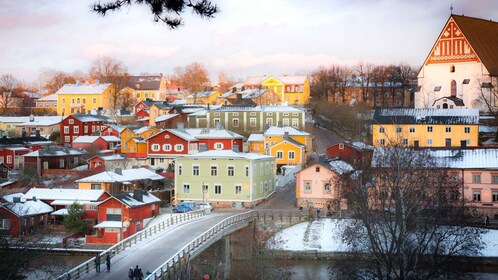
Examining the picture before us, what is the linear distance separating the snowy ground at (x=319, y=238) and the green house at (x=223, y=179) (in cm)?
596

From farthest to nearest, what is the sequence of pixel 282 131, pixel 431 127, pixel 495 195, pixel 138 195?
pixel 282 131, pixel 431 127, pixel 495 195, pixel 138 195

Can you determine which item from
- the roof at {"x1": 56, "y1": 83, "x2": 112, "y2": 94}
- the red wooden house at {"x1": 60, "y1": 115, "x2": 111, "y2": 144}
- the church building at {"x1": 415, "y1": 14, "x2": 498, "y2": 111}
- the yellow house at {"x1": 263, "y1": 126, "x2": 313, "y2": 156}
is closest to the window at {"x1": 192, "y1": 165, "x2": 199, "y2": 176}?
the yellow house at {"x1": 263, "y1": 126, "x2": 313, "y2": 156}

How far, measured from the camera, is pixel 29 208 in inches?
1741

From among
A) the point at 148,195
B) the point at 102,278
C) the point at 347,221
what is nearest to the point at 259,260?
the point at 102,278

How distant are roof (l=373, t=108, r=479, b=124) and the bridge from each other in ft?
47.6

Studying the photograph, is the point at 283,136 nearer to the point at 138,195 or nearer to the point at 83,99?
the point at 138,195

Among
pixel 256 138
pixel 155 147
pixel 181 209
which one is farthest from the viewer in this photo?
pixel 256 138

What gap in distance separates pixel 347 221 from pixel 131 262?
51.1ft

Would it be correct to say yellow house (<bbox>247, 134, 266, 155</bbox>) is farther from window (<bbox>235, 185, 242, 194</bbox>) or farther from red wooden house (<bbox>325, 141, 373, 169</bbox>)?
window (<bbox>235, 185, 242, 194</bbox>)

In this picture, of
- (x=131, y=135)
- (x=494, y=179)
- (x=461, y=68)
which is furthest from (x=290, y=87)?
(x=494, y=179)

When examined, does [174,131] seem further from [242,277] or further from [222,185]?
[242,277]

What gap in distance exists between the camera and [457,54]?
2692 inches

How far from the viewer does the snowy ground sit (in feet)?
131

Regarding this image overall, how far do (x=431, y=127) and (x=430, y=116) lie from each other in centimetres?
103
